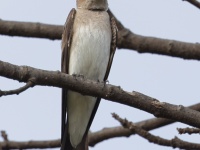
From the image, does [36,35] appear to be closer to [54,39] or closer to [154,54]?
[54,39]

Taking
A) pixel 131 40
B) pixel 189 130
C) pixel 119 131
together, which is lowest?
pixel 119 131

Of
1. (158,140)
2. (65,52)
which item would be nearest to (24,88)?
(158,140)

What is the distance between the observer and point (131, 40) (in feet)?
15.7

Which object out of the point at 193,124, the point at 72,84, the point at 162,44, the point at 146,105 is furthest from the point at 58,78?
the point at 162,44

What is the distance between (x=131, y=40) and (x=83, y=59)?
1.63 feet

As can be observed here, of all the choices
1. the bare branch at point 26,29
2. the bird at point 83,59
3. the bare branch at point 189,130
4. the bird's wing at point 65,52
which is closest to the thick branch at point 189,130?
the bare branch at point 189,130

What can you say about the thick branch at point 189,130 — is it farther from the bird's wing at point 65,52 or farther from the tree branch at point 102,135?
the bird's wing at point 65,52

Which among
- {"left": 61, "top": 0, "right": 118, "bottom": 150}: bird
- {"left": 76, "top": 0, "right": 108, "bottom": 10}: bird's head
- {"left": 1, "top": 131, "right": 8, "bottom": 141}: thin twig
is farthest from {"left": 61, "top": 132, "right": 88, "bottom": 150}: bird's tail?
{"left": 76, "top": 0, "right": 108, "bottom": 10}: bird's head

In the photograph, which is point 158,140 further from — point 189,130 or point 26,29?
point 26,29

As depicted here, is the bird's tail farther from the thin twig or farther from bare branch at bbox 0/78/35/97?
bare branch at bbox 0/78/35/97

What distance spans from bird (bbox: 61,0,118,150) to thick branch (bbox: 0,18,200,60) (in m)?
0.18

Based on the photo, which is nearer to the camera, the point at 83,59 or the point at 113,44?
the point at 83,59

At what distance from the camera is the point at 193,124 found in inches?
132

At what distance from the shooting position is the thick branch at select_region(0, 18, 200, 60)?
15.0 feet
